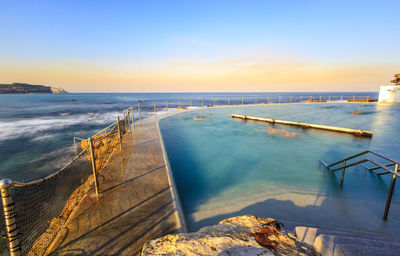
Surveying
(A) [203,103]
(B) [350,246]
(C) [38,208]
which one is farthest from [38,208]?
(A) [203,103]

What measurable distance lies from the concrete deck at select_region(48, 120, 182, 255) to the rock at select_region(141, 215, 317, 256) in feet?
1.34

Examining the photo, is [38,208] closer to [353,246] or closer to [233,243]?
[233,243]

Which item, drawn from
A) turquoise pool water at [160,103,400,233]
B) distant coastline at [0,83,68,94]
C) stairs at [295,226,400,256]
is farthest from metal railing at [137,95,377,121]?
distant coastline at [0,83,68,94]

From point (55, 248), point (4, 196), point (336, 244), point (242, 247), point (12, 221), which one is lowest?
point (55, 248)

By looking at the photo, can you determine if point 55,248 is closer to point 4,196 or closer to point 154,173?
point 4,196

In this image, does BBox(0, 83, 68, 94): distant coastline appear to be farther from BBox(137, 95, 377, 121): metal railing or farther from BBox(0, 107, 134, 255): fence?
BBox(0, 107, 134, 255): fence

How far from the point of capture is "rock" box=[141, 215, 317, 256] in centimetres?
201

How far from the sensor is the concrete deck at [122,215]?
2322 millimetres

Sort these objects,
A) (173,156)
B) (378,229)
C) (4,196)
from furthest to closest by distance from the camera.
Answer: (173,156) → (378,229) → (4,196)

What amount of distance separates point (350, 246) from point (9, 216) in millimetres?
3103

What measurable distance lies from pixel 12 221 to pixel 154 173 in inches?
121

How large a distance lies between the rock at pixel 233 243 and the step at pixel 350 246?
22cm

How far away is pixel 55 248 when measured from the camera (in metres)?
2.28

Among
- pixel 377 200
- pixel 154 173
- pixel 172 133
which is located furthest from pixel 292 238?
pixel 172 133
